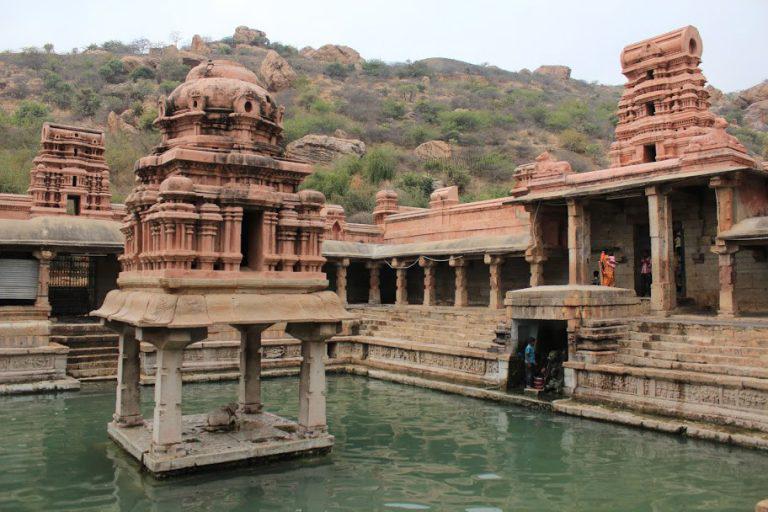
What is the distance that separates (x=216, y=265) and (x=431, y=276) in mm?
14970

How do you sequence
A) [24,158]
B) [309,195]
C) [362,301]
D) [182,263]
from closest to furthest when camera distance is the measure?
[182,263], [309,195], [362,301], [24,158]

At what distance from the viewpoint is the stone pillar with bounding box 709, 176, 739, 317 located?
44.8 feet

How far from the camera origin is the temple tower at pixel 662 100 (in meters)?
18.5

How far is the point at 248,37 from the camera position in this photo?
8275 centimetres

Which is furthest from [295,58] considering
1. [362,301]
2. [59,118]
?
[362,301]

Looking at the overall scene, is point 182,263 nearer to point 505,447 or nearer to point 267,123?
point 267,123

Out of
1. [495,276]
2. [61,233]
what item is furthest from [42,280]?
[495,276]

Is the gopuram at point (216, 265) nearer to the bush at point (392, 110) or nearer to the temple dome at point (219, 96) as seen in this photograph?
the temple dome at point (219, 96)

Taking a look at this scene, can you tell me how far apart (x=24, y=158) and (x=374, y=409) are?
1291 inches

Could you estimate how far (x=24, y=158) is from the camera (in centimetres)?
3638

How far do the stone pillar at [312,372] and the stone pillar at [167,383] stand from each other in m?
1.39

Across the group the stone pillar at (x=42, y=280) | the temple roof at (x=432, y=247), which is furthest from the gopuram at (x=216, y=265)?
the temple roof at (x=432, y=247)

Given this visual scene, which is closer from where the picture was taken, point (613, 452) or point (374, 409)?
point (613, 452)

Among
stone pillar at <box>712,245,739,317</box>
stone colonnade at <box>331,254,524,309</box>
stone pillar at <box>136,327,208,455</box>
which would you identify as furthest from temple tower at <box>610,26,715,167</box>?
stone pillar at <box>136,327,208,455</box>
